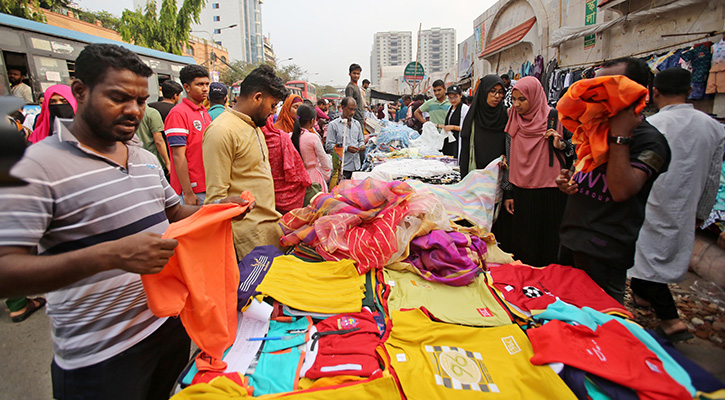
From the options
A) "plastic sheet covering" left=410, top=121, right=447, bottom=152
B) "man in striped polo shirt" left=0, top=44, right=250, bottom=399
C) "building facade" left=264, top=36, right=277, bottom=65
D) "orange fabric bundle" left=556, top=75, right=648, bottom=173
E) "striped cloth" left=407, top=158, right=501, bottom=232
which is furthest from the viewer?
"building facade" left=264, top=36, right=277, bottom=65

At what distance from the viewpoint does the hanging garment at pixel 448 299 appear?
A: 1.77 m

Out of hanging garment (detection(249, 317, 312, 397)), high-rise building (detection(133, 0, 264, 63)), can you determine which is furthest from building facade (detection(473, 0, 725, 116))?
high-rise building (detection(133, 0, 264, 63))

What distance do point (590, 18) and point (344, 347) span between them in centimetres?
987

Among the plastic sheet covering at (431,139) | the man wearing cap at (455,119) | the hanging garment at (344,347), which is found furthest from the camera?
the plastic sheet covering at (431,139)

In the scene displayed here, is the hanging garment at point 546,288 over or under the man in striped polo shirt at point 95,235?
under

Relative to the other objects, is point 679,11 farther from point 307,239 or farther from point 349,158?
point 307,239

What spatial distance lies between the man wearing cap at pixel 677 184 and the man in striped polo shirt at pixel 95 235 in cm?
→ 356

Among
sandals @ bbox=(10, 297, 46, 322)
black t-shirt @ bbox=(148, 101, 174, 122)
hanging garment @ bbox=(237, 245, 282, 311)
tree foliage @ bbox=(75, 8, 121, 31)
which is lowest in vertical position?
sandals @ bbox=(10, 297, 46, 322)

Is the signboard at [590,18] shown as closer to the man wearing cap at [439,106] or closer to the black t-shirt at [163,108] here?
the man wearing cap at [439,106]

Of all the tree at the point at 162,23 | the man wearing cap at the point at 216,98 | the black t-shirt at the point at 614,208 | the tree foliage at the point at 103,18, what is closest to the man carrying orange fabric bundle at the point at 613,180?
the black t-shirt at the point at 614,208

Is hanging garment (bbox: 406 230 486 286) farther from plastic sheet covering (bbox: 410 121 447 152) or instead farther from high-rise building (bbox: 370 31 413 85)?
high-rise building (bbox: 370 31 413 85)

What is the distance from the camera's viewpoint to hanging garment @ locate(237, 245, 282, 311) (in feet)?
5.69

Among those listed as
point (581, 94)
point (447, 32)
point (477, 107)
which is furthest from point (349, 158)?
point (447, 32)

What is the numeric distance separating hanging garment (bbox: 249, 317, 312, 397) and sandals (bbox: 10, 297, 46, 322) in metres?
3.08
